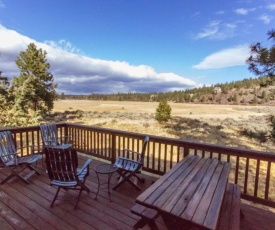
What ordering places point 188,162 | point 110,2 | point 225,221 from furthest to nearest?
point 110,2 → point 188,162 → point 225,221

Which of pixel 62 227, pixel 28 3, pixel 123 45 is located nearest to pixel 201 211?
pixel 62 227

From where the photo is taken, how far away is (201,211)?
58.4 inches

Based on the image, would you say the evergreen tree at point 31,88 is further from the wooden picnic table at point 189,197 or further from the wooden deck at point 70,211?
the wooden picnic table at point 189,197

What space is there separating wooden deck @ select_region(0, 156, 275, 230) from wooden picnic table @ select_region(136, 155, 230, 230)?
73 centimetres

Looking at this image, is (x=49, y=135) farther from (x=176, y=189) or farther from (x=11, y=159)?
(x=176, y=189)

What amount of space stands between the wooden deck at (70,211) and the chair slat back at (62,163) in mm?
411

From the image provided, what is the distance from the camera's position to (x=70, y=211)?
104 inches

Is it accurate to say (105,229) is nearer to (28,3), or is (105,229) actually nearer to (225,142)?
(28,3)

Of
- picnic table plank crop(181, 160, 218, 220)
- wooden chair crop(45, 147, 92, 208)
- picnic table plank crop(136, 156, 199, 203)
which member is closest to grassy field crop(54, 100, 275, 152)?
picnic table plank crop(136, 156, 199, 203)

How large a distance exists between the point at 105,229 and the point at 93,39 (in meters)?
13.7

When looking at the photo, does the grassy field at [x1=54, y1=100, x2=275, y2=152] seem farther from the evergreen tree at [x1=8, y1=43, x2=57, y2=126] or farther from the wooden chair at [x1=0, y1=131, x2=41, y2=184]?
the wooden chair at [x1=0, y1=131, x2=41, y2=184]

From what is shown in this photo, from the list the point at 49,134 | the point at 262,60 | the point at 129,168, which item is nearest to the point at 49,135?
the point at 49,134

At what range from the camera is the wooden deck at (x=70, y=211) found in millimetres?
2359

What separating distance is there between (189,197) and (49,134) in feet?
13.6
